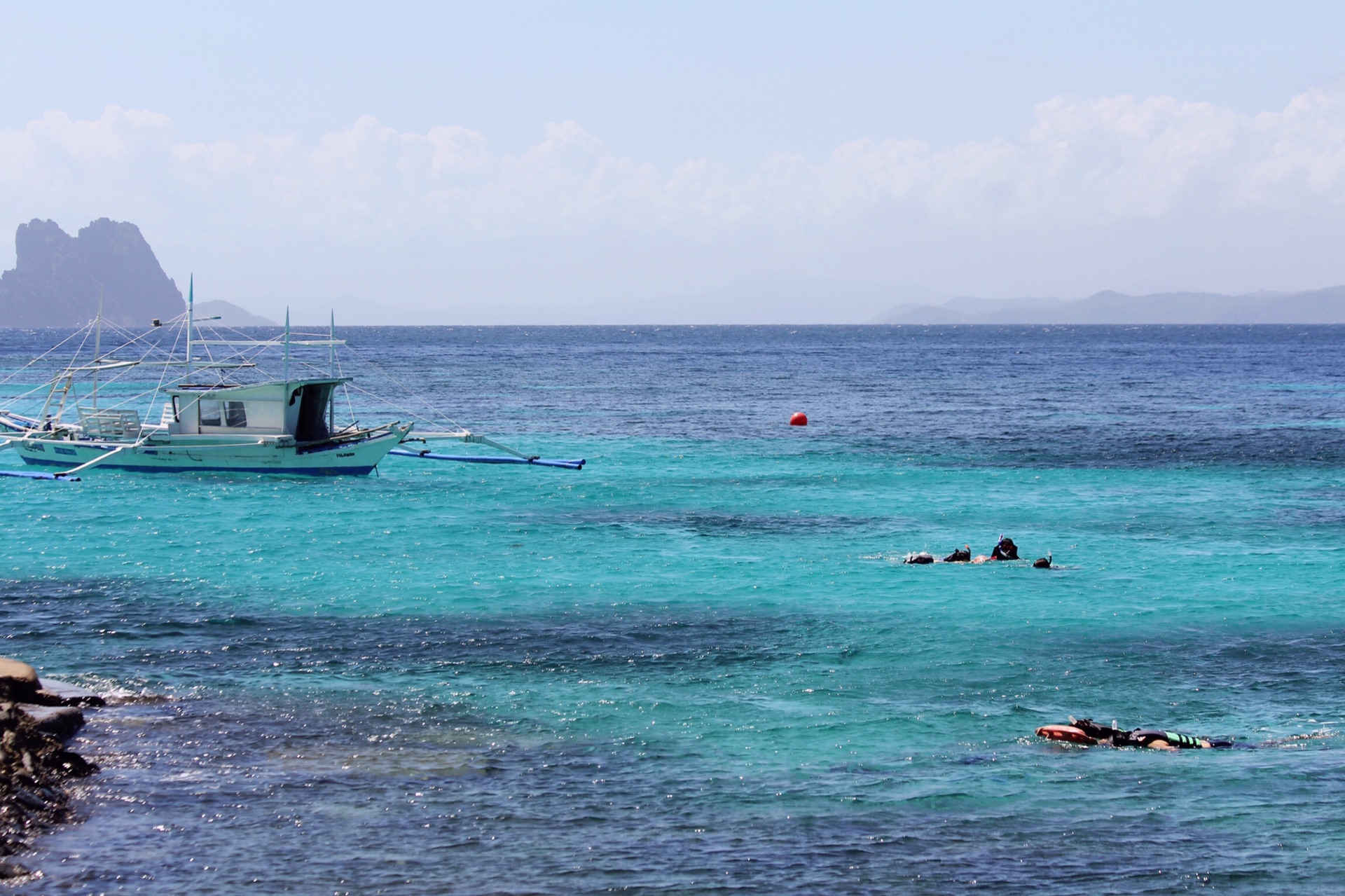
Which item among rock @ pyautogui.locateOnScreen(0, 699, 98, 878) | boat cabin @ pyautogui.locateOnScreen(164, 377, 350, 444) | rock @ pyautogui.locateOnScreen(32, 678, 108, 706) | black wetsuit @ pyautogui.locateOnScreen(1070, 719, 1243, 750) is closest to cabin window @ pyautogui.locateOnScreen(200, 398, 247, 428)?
boat cabin @ pyautogui.locateOnScreen(164, 377, 350, 444)

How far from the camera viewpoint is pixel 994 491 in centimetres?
4606

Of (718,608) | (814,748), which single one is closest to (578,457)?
(718,608)

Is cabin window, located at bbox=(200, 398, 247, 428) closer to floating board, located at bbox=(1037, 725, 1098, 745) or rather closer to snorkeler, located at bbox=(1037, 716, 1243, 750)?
floating board, located at bbox=(1037, 725, 1098, 745)

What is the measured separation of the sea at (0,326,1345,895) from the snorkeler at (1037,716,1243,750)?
380 millimetres

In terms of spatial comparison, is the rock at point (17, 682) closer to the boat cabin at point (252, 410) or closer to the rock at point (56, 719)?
the rock at point (56, 719)

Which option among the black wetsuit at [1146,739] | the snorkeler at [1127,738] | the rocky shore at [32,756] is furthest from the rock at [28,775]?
the black wetsuit at [1146,739]

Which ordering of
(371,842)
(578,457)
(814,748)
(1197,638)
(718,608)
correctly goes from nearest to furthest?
(371,842), (814,748), (1197,638), (718,608), (578,457)

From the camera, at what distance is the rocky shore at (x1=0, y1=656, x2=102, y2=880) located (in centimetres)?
1516

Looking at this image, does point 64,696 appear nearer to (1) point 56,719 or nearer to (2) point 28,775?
(1) point 56,719

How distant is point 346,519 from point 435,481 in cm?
905

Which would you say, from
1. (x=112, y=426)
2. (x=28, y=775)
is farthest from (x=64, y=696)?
(x=112, y=426)

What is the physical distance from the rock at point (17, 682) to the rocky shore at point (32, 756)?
0.01 meters

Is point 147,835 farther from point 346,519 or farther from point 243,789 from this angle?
point 346,519

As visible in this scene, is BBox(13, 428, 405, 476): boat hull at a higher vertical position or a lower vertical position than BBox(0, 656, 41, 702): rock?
higher
